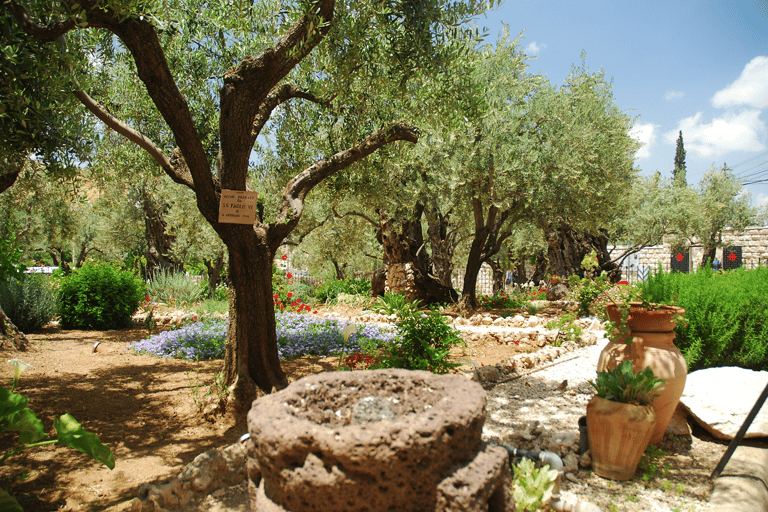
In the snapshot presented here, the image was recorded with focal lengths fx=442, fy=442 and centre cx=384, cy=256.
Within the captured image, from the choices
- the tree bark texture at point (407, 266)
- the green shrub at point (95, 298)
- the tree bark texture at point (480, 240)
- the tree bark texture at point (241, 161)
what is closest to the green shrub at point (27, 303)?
the green shrub at point (95, 298)

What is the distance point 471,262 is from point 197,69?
28.1 ft

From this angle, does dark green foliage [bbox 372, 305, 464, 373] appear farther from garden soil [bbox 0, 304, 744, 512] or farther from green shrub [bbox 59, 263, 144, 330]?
green shrub [bbox 59, 263, 144, 330]

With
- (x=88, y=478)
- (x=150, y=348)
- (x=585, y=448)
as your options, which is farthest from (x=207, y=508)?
(x=150, y=348)

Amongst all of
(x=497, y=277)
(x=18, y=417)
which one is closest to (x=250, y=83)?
(x=18, y=417)

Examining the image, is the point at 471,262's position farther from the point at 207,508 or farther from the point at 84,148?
the point at 207,508

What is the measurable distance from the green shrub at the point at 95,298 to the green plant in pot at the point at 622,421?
936 centimetres

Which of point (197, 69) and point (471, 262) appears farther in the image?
point (471, 262)

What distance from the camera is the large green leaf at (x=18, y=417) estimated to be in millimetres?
2471

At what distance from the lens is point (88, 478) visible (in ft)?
10.3

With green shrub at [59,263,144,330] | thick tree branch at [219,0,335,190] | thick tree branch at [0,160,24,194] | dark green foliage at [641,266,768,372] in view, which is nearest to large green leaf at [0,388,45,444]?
thick tree branch at [219,0,335,190]

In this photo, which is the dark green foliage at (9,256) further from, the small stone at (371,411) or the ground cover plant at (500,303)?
the ground cover plant at (500,303)

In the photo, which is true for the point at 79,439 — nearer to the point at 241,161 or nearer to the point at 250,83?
the point at 241,161

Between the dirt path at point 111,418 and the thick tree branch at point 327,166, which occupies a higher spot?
the thick tree branch at point 327,166

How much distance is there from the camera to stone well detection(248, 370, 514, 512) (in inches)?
65.4
